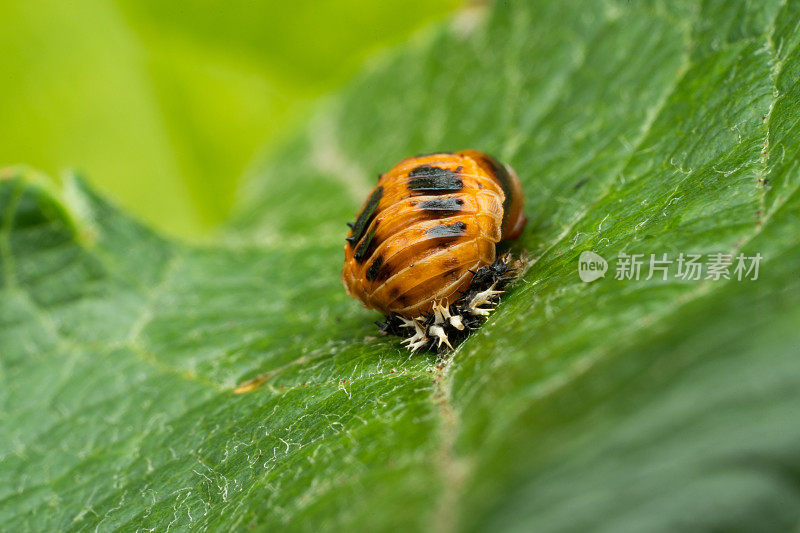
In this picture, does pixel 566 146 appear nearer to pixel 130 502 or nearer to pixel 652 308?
pixel 652 308

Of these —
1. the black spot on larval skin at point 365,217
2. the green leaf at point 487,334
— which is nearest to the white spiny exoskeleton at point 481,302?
the green leaf at point 487,334

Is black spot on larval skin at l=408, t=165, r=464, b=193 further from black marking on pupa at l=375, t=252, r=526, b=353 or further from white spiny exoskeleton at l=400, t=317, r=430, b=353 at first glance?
→ white spiny exoskeleton at l=400, t=317, r=430, b=353

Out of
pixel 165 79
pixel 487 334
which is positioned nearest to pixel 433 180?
pixel 487 334

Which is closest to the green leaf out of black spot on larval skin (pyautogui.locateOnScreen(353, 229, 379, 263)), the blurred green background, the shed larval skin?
the shed larval skin

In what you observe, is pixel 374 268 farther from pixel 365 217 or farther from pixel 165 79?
pixel 165 79

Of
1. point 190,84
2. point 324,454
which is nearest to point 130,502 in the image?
point 324,454

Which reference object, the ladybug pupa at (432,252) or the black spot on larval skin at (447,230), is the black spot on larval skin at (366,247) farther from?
the black spot on larval skin at (447,230)

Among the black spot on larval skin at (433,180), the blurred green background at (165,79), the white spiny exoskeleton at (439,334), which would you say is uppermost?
the blurred green background at (165,79)
